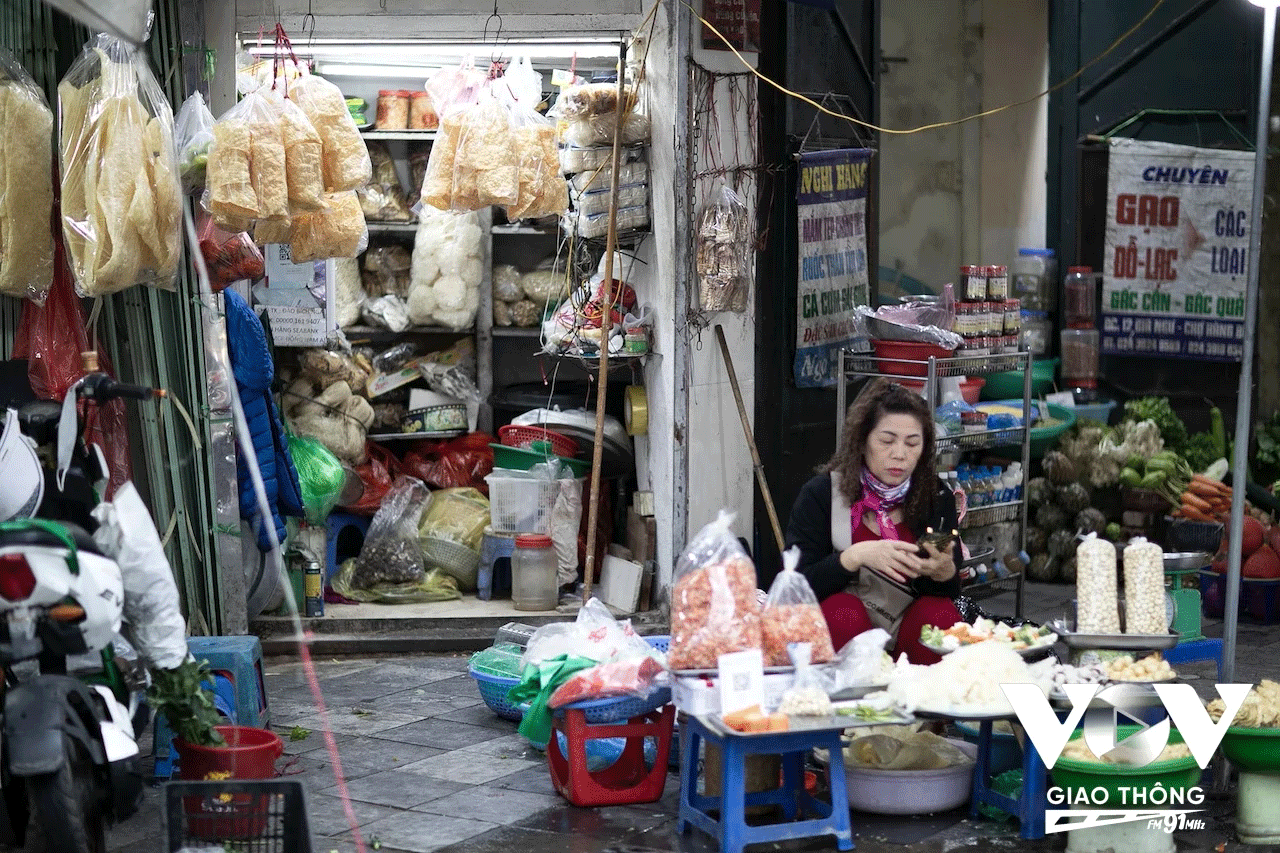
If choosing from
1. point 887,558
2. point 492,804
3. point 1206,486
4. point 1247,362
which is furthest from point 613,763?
point 1206,486

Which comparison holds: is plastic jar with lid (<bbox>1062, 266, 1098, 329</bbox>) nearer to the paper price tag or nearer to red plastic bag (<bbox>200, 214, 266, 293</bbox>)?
red plastic bag (<bbox>200, 214, 266, 293</bbox>)

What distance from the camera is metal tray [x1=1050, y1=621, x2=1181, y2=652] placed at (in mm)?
5297

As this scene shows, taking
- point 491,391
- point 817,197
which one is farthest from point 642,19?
point 491,391

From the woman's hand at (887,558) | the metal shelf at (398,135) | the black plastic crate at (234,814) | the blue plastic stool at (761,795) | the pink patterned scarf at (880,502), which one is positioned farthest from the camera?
the metal shelf at (398,135)

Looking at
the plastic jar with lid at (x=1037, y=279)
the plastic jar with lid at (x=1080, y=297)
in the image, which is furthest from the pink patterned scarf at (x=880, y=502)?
the plastic jar with lid at (x=1037, y=279)

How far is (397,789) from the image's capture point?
19.6 ft

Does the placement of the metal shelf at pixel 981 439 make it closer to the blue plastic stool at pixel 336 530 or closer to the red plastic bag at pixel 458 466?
the red plastic bag at pixel 458 466

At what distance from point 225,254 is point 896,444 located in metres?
3.23

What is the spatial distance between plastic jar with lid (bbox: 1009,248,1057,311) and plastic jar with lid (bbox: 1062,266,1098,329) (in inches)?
7.1

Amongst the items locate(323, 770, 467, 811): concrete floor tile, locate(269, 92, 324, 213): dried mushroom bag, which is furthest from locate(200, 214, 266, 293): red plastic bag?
locate(323, 770, 467, 811): concrete floor tile

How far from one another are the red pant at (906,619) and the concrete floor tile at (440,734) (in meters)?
1.58

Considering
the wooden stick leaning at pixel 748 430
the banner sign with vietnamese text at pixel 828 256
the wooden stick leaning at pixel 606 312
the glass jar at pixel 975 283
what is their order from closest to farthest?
the wooden stick leaning at pixel 606 312 < the wooden stick leaning at pixel 748 430 < the glass jar at pixel 975 283 < the banner sign with vietnamese text at pixel 828 256

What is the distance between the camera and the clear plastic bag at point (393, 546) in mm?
8875

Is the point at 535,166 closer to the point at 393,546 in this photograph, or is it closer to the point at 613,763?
the point at 393,546
